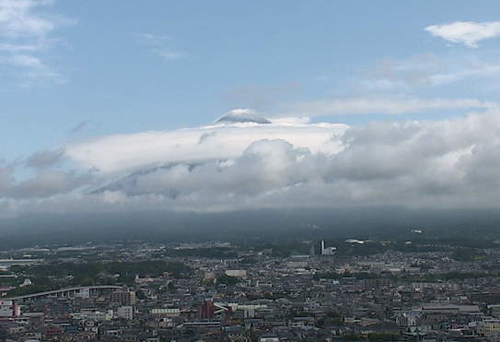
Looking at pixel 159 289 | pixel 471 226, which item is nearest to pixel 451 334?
pixel 159 289

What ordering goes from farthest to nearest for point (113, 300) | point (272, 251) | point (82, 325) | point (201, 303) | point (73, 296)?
point (272, 251) → point (73, 296) → point (113, 300) → point (201, 303) → point (82, 325)

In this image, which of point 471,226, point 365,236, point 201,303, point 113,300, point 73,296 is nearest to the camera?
point 201,303

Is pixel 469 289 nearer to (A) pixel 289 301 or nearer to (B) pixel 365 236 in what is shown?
(A) pixel 289 301

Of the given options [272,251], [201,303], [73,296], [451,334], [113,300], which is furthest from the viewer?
[272,251]

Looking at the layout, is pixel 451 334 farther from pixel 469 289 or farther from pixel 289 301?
pixel 469 289

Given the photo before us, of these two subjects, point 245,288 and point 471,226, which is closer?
point 245,288

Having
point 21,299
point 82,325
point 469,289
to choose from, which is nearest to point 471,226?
point 469,289
